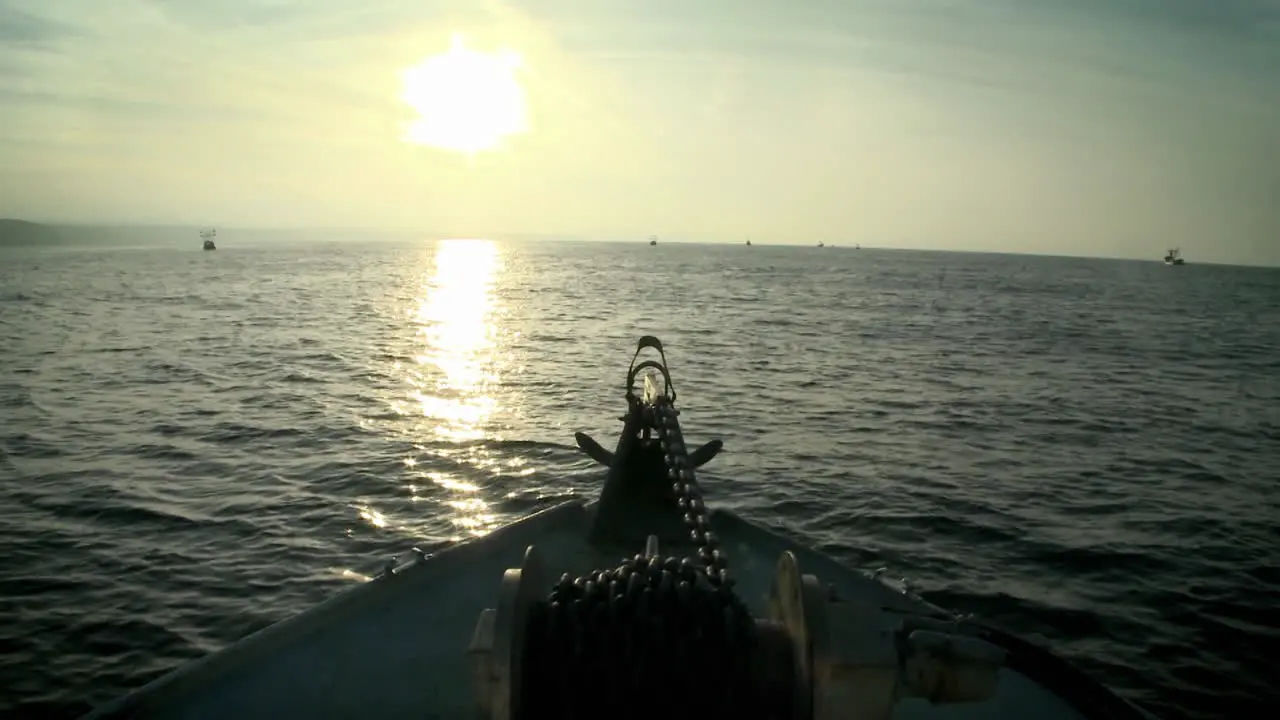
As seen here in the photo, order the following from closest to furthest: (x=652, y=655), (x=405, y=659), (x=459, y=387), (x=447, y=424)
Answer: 1. (x=652, y=655)
2. (x=405, y=659)
3. (x=447, y=424)
4. (x=459, y=387)

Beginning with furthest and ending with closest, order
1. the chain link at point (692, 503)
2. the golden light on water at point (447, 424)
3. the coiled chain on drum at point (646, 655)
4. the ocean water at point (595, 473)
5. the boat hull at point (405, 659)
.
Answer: the golden light on water at point (447, 424), the ocean water at point (595, 473), the boat hull at point (405, 659), the chain link at point (692, 503), the coiled chain on drum at point (646, 655)

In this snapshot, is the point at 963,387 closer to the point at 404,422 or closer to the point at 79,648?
the point at 404,422

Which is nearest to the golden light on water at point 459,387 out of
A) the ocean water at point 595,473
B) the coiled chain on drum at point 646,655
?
the ocean water at point 595,473

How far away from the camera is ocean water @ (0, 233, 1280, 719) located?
10852 mm

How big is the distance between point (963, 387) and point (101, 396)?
87.5ft

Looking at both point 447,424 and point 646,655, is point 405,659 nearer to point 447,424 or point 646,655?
point 646,655

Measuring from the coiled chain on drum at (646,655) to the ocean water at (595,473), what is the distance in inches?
318

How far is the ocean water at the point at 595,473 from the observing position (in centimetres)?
1085

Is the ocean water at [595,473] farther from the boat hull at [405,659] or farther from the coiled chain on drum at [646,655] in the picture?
the coiled chain on drum at [646,655]

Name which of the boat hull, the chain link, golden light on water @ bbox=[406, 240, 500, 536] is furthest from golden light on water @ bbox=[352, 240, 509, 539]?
the chain link

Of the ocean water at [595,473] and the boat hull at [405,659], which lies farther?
the ocean water at [595,473]

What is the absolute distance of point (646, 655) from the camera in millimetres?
3039

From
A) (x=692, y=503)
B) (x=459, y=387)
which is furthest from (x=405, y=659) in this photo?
(x=459, y=387)

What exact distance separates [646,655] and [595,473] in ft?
45.8
